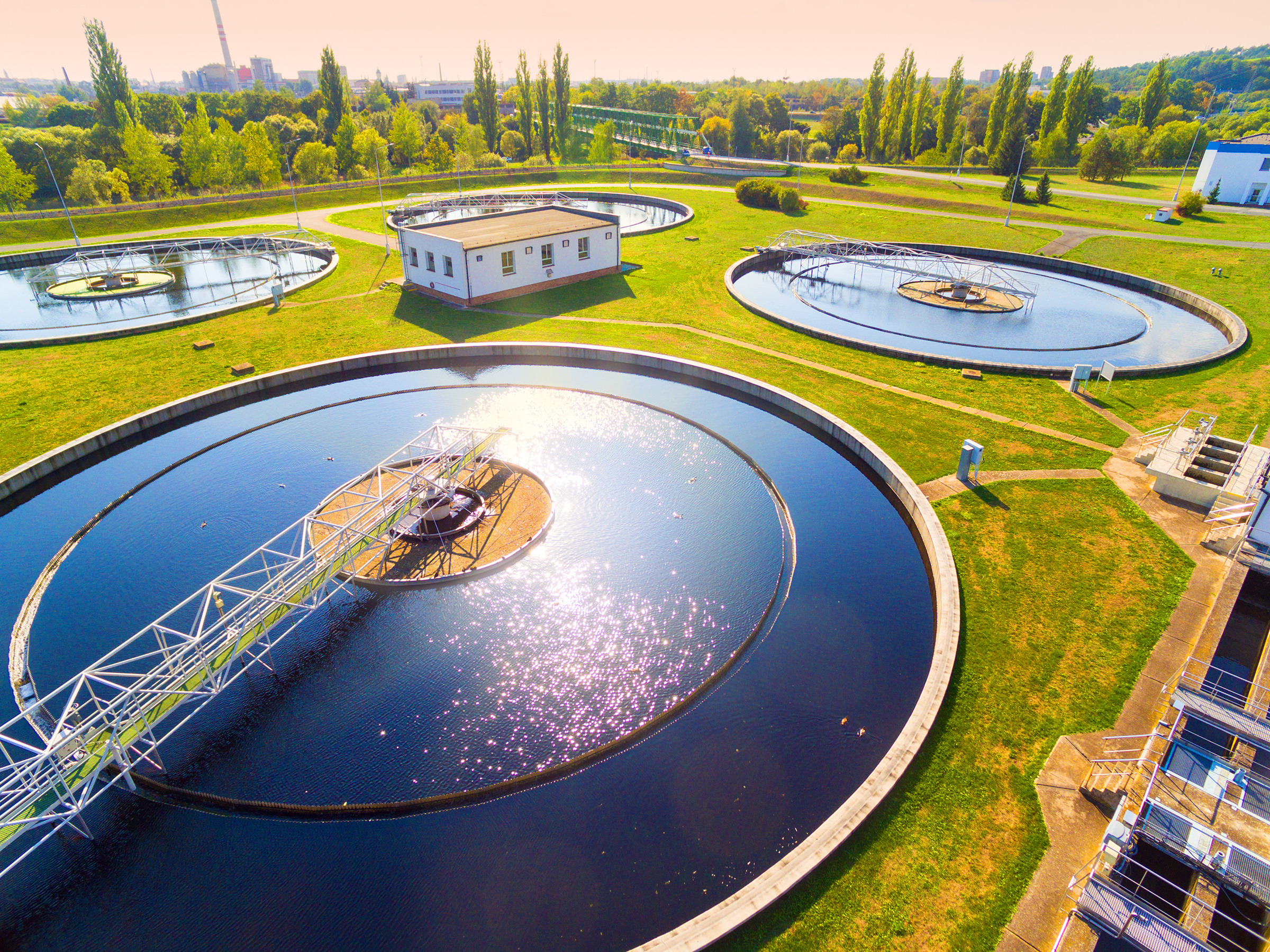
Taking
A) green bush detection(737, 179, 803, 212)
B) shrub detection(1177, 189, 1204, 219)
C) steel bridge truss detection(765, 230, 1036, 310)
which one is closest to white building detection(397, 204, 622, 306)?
steel bridge truss detection(765, 230, 1036, 310)

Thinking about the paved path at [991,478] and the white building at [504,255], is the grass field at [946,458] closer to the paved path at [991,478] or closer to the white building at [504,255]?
the paved path at [991,478]

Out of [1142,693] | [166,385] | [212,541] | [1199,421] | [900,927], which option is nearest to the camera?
[900,927]

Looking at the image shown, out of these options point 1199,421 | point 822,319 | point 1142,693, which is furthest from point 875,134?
point 1142,693

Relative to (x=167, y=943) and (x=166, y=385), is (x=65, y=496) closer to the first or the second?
(x=166, y=385)

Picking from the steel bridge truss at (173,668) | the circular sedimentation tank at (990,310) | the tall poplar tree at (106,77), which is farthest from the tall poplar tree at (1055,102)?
the tall poplar tree at (106,77)

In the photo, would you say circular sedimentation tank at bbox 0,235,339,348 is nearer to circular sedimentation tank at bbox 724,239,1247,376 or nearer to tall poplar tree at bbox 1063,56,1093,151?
circular sedimentation tank at bbox 724,239,1247,376

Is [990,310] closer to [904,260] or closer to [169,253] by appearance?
[904,260]

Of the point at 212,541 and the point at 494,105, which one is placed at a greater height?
the point at 494,105
